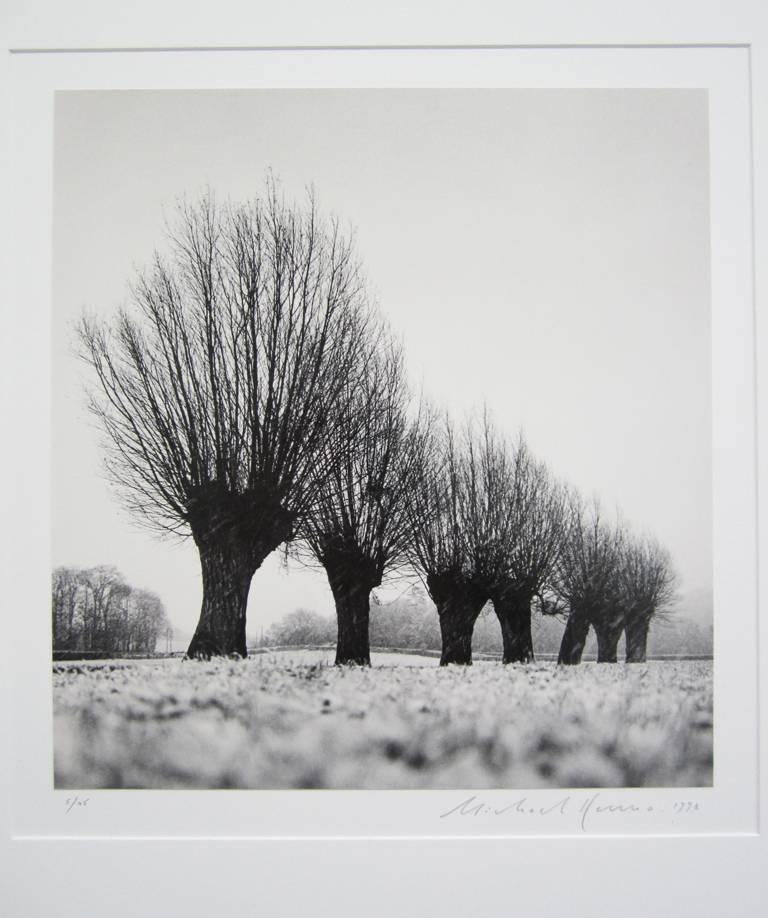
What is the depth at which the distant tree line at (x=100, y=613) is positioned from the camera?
289cm

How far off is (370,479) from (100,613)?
3.70 feet

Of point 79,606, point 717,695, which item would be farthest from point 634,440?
point 79,606

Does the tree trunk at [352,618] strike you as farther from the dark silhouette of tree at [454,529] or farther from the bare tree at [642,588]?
the bare tree at [642,588]

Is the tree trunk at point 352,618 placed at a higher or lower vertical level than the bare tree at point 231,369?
lower

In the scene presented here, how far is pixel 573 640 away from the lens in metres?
2.96

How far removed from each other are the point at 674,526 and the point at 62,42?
2986 millimetres

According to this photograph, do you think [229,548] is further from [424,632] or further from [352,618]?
[424,632]

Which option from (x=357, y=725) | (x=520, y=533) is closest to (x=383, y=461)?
(x=520, y=533)

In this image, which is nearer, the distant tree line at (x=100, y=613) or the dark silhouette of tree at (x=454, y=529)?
the distant tree line at (x=100, y=613)

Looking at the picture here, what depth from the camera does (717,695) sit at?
2.98 m

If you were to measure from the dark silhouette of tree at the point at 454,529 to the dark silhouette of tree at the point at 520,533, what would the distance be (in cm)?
4

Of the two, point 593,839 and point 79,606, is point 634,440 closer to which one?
point 593,839
